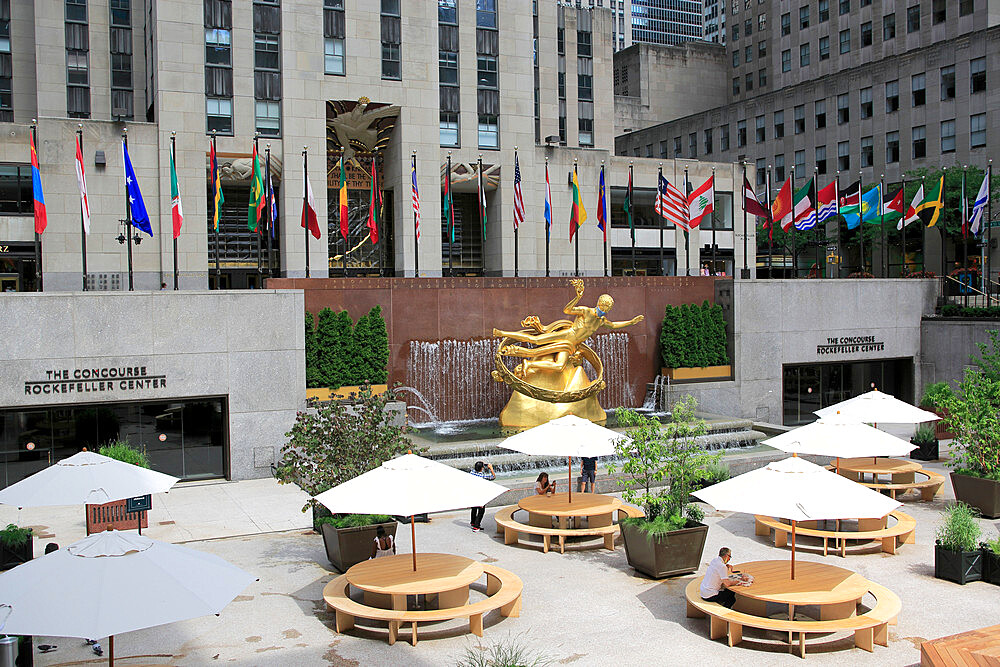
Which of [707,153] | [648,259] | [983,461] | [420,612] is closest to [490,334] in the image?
[983,461]

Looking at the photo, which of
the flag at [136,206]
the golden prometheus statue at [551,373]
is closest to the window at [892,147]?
the golden prometheus statue at [551,373]

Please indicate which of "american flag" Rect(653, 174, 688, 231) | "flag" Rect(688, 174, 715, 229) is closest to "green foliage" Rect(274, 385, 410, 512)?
"american flag" Rect(653, 174, 688, 231)

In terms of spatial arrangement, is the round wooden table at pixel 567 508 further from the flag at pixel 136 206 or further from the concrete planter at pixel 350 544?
the flag at pixel 136 206

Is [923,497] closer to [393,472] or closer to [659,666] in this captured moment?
[659,666]

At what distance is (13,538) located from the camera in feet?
51.2

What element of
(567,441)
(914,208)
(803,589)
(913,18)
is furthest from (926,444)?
(913,18)

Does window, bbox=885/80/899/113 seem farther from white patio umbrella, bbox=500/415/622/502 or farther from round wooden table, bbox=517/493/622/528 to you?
round wooden table, bbox=517/493/622/528

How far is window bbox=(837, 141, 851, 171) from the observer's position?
72.5 metres

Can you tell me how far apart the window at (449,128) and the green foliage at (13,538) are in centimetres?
3608

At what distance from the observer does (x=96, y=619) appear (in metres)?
8.41

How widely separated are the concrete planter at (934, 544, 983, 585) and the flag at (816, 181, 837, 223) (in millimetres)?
22468

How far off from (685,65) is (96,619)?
98230 mm

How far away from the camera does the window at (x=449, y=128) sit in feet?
160

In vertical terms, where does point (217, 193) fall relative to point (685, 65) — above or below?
below
